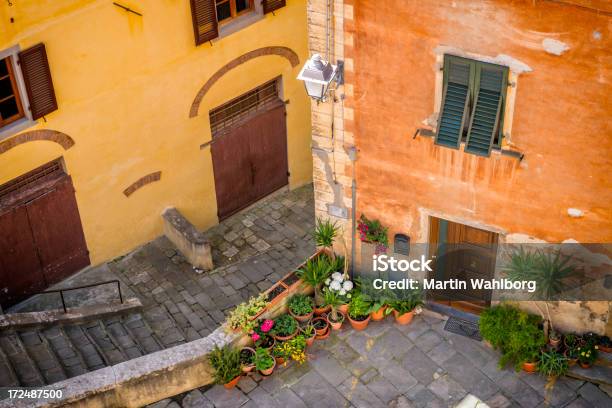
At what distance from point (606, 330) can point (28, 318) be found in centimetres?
997

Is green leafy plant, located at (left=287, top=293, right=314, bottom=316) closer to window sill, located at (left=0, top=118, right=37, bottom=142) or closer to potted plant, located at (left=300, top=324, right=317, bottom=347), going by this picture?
potted plant, located at (left=300, top=324, right=317, bottom=347)

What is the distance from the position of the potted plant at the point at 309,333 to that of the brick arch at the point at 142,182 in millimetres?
4676

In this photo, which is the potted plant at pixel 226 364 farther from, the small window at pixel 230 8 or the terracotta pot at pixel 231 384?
the small window at pixel 230 8

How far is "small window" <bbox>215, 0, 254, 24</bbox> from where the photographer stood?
58.1 ft

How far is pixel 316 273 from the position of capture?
52.7ft

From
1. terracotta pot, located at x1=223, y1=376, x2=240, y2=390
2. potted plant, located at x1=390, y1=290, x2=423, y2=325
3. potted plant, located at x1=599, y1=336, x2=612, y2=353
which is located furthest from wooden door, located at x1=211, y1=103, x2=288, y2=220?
potted plant, located at x1=599, y1=336, x2=612, y2=353

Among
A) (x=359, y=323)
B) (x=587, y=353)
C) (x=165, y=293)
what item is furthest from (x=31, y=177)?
(x=587, y=353)

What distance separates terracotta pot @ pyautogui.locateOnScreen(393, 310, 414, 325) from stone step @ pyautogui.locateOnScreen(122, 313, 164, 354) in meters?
4.39

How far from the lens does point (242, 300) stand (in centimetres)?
1806

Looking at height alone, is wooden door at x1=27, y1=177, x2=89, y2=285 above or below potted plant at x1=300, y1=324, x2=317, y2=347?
above

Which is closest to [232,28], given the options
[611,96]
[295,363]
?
[295,363]

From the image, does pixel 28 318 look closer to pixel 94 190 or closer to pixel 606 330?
pixel 94 190

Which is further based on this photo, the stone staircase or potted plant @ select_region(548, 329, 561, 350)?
the stone staircase

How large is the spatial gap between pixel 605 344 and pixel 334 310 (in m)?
4.59
